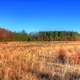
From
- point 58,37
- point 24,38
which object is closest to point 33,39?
point 24,38

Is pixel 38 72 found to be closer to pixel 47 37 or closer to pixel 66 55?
pixel 66 55

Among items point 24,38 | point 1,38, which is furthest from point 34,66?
point 24,38

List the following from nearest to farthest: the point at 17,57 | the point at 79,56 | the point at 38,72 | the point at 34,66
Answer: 1. the point at 38,72
2. the point at 34,66
3. the point at 17,57
4. the point at 79,56

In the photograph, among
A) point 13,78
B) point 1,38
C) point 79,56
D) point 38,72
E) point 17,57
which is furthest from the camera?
point 1,38

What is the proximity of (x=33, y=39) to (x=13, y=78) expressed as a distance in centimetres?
5466

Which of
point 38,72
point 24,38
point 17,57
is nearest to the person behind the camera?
point 38,72

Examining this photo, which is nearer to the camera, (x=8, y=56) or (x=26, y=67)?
(x=26, y=67)

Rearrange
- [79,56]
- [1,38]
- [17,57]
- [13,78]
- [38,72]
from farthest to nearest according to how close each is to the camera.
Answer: [1,38] < [79,56] < [17,57] < [38,72] < [13,78]

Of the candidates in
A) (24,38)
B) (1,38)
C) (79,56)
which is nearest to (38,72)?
(79,56)

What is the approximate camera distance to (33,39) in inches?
2494

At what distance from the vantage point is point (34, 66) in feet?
35.2

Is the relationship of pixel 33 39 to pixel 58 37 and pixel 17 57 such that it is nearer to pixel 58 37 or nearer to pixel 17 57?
pixel 58 37

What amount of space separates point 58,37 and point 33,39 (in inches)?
254

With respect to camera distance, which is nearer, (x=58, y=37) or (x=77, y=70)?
(x=77, y=70)
